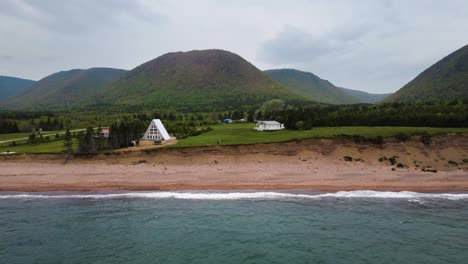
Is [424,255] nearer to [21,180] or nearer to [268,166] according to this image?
[268,166]

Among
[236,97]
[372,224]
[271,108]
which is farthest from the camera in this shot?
[236,97]

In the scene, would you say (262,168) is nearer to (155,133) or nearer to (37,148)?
(155,133)

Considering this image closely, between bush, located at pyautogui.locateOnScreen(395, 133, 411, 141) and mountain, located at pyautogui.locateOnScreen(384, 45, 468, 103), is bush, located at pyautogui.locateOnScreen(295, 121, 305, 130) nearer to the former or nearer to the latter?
bush, located at pyautogui.locateOnScreen(395, 133, 411, 141)

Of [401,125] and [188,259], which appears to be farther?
[401,125]

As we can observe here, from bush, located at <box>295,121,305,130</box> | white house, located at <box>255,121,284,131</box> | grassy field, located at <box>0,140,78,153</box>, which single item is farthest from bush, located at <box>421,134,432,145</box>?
grassy field, located at <box>0,140,78,153</box>

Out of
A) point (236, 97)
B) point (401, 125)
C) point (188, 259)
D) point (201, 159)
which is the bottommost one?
point (188, 259)

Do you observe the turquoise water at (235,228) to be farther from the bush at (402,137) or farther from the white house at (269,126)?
the white house at (269,126)

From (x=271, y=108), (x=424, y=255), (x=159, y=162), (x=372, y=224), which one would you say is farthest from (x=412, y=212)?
(x=271, y=108)

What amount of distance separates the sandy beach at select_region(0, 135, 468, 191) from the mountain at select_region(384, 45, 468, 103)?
10029 centimetres

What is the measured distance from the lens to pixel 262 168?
39.6 m

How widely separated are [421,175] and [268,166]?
1743 cm

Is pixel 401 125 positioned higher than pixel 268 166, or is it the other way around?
pixel 401 125

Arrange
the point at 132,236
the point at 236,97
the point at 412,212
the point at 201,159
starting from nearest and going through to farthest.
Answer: the point at 132,236
the point at 412,212
the point at 201,159
the point at 236,97

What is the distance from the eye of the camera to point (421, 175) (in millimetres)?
36469
